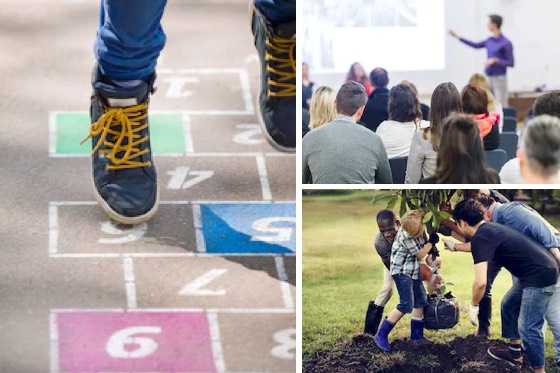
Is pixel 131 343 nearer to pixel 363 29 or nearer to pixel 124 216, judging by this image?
pixel 124 216

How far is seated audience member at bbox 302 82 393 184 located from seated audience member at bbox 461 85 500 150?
251 mm

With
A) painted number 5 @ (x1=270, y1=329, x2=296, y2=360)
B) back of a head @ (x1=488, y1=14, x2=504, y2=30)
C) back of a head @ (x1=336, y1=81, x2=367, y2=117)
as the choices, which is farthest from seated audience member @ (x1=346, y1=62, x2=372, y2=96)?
back of a head @ (x1=488, y1=14, x2=504, y2=30)

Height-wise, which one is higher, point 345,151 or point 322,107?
point 322,107

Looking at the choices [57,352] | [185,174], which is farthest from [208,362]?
[185,174]

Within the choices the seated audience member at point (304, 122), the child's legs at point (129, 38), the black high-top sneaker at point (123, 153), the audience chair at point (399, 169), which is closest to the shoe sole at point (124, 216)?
the black high-top sneaker at point (123, 153)

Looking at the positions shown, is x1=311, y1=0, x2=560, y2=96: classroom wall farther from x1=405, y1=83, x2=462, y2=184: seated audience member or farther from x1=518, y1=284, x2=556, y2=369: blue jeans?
x1=518, y1=284, x2=556, y2=369: blue jeans

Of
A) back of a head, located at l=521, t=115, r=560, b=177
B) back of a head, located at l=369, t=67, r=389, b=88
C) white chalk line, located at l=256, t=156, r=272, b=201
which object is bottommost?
white chalk line, located at l=256, t=156, r=272, b=201

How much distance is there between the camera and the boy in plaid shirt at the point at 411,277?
3102 mm

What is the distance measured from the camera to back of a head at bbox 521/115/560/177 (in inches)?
121

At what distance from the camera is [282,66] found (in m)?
4.65

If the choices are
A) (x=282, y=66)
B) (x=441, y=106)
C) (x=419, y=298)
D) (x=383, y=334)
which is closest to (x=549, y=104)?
(x=441, y=106)

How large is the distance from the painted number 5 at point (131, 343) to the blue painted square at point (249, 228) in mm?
575

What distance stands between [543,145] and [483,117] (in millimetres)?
174

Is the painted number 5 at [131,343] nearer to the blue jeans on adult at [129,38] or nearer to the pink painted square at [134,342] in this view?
the pink painted square at [134,342]
